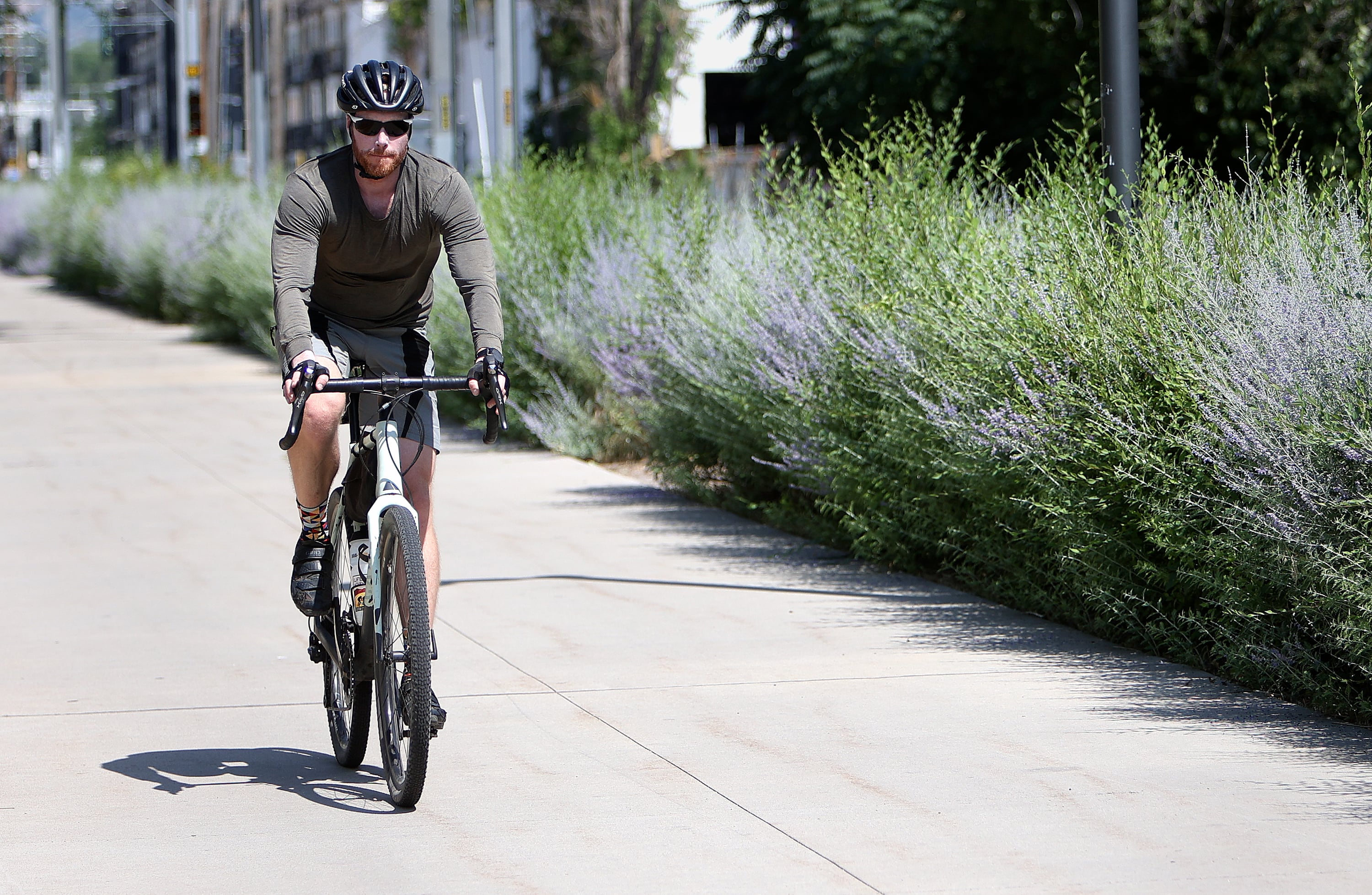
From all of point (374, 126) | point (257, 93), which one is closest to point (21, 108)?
point (257, 93)

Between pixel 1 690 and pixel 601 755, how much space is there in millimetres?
2192

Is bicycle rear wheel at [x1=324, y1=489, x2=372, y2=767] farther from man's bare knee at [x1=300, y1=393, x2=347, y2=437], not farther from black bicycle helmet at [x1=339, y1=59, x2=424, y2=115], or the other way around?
black bicycle helmet at [x1=339, y1=59, x2=424, y2=115]

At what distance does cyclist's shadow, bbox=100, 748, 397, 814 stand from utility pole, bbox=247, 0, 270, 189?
22931 mm

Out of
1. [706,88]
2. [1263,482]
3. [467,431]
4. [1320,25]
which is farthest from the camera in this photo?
[706,88]

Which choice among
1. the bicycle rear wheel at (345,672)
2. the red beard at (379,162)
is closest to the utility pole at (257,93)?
the bicycle rear wheel at (345,672)

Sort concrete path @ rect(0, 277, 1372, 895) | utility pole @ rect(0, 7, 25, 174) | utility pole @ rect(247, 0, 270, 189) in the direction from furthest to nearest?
utility pole @ rect(0, 7, 25, 174)
utility pole @ rect(247, 0, 270, 189)
concrete path @ rect(0, 277, 1372, 895)

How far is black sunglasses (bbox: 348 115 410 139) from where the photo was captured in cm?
495

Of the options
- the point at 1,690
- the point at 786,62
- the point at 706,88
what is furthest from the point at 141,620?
the point at 706,88

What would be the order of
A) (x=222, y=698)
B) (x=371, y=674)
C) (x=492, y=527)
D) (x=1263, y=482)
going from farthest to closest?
(x=492, y=527)
(x=222, y=698)
(x=1263, y=482)
(x=371, y=674)

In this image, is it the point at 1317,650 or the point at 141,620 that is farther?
the point at 141,620

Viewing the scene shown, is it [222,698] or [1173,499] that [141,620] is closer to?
[222,698]

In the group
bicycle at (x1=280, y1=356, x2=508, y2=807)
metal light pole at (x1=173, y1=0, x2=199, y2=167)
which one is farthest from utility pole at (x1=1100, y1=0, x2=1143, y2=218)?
metal light pole at (x1=173, y1=0, x2=199, y2=167)

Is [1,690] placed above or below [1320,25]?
below

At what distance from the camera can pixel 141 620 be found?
7.41m
